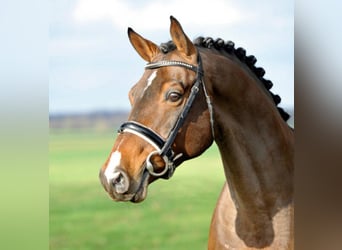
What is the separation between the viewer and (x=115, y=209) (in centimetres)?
230

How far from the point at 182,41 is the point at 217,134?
0.27 meters

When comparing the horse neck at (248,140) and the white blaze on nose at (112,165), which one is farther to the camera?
the horse neck at (248,140)

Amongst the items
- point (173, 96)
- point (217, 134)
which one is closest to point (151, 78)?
point (173, 96)

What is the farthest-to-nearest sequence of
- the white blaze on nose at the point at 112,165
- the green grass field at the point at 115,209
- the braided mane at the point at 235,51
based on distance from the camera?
1. the green grass field at the point at 115,209
2. the braided mane at the point at 235,51
3. the white blaze on nose at the point at 112,165

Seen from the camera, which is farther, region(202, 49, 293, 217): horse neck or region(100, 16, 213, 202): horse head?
Result: region(202, 49, 293, 217): horse neck

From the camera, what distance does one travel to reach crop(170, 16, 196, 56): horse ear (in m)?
1.37

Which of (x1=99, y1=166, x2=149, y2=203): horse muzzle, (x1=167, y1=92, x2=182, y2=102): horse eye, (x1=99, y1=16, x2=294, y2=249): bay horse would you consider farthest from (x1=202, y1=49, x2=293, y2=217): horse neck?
(x1=99, y1=166, x2=149, y2=203): horse muzzle

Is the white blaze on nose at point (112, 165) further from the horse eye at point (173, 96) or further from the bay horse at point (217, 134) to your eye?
the horse eye at point (173, 96)

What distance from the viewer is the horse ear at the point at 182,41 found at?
1.37 m

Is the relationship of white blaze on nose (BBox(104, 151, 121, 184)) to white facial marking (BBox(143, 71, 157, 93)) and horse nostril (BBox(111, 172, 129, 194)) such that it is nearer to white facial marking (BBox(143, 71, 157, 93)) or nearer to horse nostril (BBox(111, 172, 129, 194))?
horse nostril (BBox(111, 172, 129, 194))

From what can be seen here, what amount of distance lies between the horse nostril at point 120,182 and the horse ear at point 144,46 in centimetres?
36

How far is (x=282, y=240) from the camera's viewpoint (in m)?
1.47

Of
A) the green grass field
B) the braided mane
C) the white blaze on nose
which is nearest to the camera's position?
the white blaze on nose

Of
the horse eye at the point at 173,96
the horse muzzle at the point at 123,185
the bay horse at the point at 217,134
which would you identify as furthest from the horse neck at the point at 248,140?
the horse muzzle at the point at 123,185
